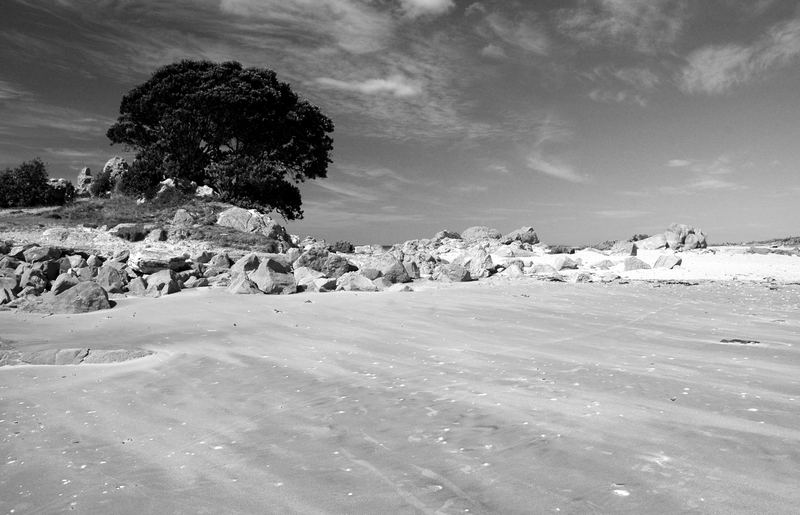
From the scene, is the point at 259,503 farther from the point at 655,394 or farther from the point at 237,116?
the point at 237,116

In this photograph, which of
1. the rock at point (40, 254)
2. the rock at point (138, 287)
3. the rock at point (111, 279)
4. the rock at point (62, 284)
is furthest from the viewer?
the rock at point (40, 254)

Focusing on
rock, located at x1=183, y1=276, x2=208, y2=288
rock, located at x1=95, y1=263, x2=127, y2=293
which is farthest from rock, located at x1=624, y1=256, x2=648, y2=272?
rock, located at x1=95, y1=263, x2=127, y2=293

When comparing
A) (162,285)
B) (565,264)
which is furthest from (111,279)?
(565,264)

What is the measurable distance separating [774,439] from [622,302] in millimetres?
6874

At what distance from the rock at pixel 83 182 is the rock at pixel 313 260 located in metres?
25.3

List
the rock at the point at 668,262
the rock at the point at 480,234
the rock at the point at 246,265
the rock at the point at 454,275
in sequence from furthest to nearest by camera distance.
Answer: the rock at the point at 480,234 → the rock at the point at 668,262 → the rock at the point at 454,275 → the rock at the point at 246,265

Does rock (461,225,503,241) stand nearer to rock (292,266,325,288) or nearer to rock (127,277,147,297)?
rock (292,266,325,288)

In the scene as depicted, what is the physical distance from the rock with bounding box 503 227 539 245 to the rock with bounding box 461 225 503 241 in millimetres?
1330

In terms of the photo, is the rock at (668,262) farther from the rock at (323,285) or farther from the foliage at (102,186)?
the foliage at (102,186)

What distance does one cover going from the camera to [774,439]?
328 centimetres

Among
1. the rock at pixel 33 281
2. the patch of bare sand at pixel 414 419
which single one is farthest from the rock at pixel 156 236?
the patch of bare sand at pixel 414 419

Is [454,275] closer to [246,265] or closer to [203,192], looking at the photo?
[246,265]

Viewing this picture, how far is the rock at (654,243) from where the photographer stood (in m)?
20.4

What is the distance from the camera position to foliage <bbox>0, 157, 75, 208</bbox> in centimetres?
2769
